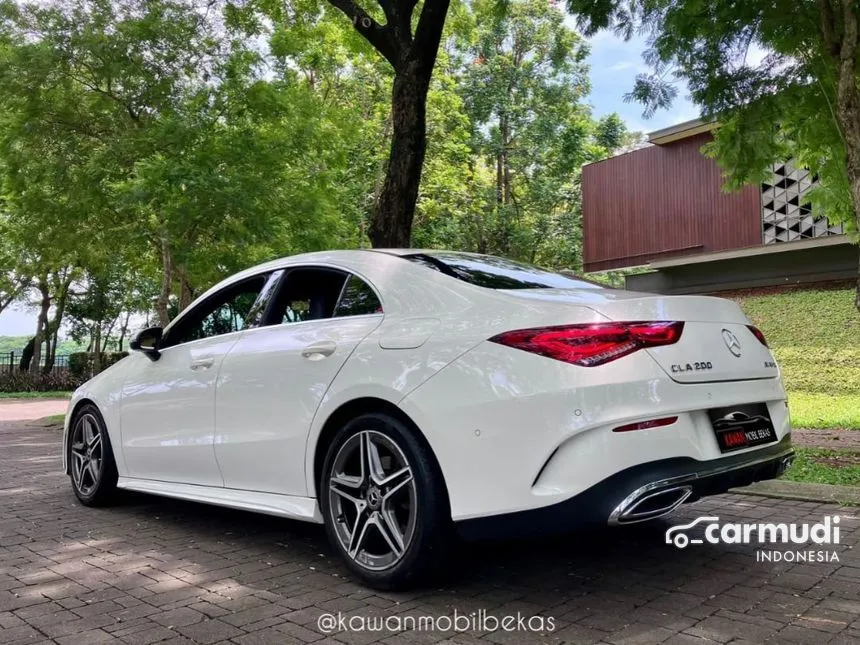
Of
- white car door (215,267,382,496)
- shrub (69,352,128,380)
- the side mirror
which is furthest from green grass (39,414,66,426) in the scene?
shrub (69,352,128,380)

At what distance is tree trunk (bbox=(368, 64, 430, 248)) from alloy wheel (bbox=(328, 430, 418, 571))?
4.89m

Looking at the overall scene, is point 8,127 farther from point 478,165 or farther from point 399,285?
point 478,165

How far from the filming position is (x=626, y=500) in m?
2.81

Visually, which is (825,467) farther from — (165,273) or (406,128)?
(165,273)

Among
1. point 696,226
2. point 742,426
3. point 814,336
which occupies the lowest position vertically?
point 742,426

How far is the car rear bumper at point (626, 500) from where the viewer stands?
2811 millimetres

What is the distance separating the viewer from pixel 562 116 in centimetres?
2856

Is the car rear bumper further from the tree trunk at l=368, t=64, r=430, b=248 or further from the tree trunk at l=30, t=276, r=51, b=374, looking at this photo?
the tree trunk at l=30, t=276, r=51, b=374

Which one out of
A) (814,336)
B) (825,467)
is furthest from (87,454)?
(814,336)

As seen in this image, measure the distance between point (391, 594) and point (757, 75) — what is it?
715cm

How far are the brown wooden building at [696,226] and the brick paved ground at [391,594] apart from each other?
14.9 m

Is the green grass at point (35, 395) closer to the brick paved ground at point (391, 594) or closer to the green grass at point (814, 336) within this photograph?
the green grass at point (814, 336)

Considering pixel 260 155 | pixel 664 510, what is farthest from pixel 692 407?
pixel 260 155

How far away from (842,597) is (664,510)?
1.01m
